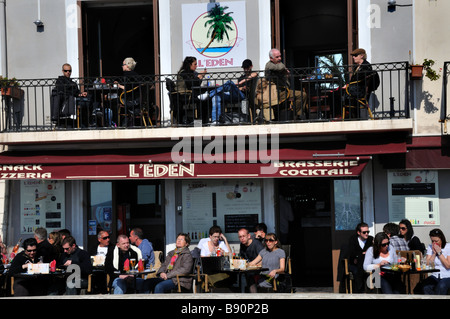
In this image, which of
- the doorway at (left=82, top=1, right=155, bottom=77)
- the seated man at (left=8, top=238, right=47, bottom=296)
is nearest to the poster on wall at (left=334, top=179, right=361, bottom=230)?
the doorway at (left=82, top=1, right=155, bottom=77)

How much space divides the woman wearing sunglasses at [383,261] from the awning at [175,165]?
170cm

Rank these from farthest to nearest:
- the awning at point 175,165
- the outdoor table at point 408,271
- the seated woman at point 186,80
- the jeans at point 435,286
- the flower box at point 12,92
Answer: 1. the flower box at point 12,92
2. the seated woman at point 186,80
3. the awning at point 175,165
4. the jeans at point 435,286
5. the outdoor table at point 408,271

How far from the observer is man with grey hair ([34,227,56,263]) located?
662 inches

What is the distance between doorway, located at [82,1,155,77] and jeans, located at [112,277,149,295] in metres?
5.00

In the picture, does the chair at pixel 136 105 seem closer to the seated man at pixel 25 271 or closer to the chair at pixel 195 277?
the chair at pixel 195 277

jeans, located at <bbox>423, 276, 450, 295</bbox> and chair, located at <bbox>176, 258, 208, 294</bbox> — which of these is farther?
chair, located at <bbox>176, 258, 208, 294</bbox>

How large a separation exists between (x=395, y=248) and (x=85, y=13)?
815 cm

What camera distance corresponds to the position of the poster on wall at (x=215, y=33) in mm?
18375

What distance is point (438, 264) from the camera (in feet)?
51.3

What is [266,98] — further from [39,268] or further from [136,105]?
[39,268]

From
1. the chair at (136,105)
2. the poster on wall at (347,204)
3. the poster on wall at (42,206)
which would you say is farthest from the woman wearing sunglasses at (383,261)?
the poster on wall at (42,206)

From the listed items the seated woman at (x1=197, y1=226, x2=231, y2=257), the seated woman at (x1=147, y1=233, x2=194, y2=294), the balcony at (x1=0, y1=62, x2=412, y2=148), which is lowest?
the seated woman at (x1=147, y1=233, x2=194, y2=294)

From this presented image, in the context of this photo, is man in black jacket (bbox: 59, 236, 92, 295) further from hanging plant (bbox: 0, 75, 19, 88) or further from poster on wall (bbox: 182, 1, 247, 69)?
poster on wall (bbox: 182, 1, 247, 69)

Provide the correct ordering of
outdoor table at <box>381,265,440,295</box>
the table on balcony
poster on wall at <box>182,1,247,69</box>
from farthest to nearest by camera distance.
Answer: poster on wall at <box>182,1,247,69</box> → the table on balcony → outdoor table at <box>381,265,440,295</box>
